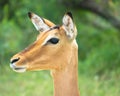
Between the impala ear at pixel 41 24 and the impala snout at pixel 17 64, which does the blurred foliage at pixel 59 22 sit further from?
the impala snout at pixel 17 64

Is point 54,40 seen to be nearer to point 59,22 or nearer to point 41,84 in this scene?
point 41,84

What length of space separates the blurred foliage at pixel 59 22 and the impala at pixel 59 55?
467 centimetres

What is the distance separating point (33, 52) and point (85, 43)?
23.9 feet

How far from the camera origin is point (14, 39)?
12.2 m

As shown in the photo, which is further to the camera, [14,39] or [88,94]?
[14,39]

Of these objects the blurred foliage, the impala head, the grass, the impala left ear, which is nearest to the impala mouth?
the impala head

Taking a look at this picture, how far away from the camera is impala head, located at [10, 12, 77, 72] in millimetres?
5746

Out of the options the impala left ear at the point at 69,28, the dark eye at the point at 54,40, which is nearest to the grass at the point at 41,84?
the impala left ear at the point at 69,28

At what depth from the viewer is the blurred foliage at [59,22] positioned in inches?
436

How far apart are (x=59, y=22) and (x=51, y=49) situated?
→ 238 inches

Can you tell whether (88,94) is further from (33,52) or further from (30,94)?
(33,52)

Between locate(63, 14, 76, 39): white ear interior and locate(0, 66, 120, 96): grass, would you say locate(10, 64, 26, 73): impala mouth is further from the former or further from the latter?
locate(0, 66, 120, 96): grass

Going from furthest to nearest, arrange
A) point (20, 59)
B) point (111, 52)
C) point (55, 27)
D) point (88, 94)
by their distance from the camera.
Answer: point (111, 52)
point (88, 94)
point (55, 27)
point (20, 59)

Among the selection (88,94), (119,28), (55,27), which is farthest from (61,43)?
(119,28)
